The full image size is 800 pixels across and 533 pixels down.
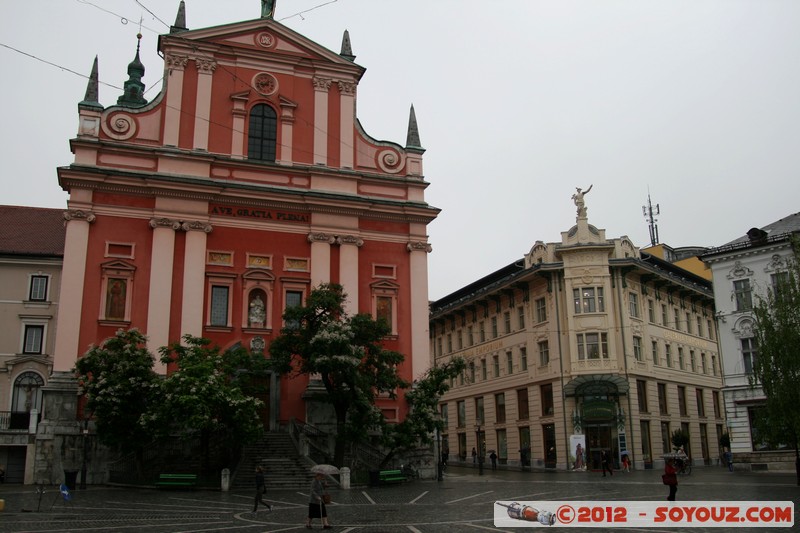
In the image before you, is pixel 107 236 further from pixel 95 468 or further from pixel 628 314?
pixel 628 314

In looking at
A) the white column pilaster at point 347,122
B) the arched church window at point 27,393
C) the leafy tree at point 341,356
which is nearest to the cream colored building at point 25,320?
the arched church window at point 27,393

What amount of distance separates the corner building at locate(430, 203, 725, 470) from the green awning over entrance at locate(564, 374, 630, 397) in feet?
0.21

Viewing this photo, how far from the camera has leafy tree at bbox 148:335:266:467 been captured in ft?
91.6

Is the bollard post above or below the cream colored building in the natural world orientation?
below

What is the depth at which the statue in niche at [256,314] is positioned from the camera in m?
36.5

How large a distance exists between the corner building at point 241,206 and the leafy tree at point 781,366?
1582 centimetres

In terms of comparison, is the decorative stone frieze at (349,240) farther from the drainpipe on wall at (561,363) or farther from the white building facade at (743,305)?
the white building facade at (743,305)

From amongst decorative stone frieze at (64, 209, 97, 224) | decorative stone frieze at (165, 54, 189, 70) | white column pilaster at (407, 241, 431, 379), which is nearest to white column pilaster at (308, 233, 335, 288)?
white column pilaster at (407, 241, 431, 379)

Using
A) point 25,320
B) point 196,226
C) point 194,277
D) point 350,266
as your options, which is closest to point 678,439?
point 350,266

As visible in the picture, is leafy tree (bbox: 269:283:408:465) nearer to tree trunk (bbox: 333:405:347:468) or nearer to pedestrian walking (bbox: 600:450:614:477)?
tree trunk (bbox: 333:405:347:468)

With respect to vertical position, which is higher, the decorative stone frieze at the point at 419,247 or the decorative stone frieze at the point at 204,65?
the decorative stone frieze at the point at 204,65

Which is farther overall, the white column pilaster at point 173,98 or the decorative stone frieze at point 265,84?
the decorative stone frieze at point 265,84

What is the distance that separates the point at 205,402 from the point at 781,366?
73.4 feet

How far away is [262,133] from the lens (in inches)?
1553
